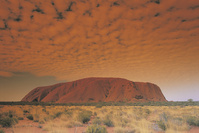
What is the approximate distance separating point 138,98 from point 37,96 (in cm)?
7003

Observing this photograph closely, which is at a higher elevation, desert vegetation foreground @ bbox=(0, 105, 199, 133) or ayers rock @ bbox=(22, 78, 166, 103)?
ayers rock @ bbox=(22, 78, 166, 103)

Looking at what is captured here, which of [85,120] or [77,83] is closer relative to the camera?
[85,120]

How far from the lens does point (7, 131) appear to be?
7.71 metres

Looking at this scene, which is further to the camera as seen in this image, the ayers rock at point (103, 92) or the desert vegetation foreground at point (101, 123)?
the ayers rock at point (103, 92)

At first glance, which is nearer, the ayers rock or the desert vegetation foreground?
the desert vegetation foreground

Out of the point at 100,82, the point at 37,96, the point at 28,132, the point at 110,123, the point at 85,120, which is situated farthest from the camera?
the point at 37,96

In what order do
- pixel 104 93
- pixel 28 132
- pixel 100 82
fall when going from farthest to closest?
pixel 100 82 < pixel 104 93 < pixel 28 132

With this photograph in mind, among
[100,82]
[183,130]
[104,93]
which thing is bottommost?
[183,130]

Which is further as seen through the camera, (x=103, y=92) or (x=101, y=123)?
(x=103, y=92)

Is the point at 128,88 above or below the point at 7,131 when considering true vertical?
above

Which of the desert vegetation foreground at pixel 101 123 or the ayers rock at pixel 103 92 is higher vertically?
the ayers rock at pixel 103 92

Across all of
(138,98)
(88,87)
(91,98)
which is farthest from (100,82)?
(138,98)

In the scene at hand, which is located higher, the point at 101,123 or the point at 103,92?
the point at 103,92

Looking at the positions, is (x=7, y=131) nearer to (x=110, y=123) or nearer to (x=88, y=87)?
(x=110, y=123)
